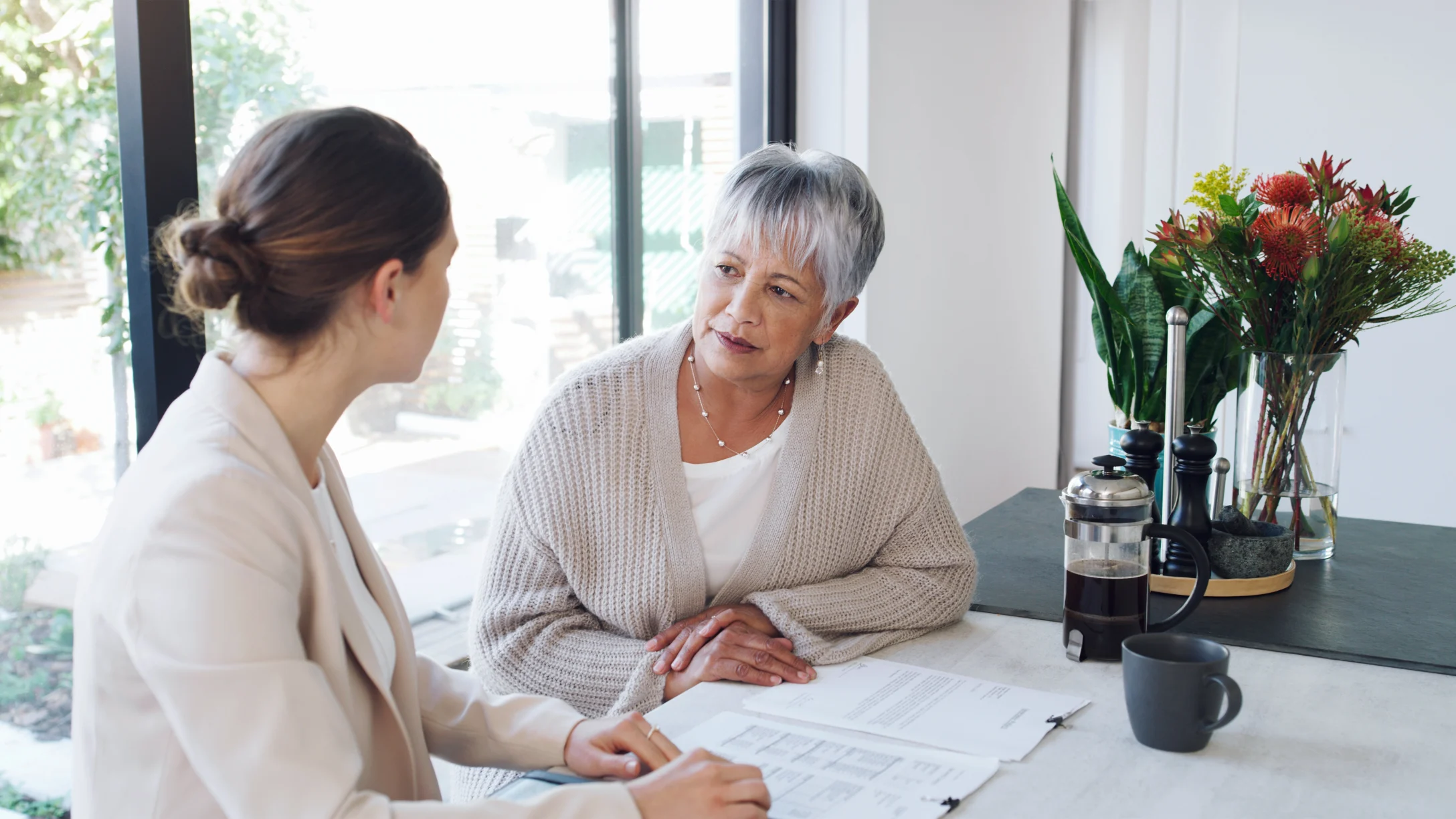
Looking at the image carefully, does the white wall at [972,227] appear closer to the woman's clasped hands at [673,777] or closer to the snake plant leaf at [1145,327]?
the snake plant leaf at [1145,327]

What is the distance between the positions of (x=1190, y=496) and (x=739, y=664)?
734 millimetres

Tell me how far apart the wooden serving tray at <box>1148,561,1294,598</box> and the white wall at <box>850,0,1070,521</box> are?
171cm

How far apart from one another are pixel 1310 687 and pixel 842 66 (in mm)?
2334

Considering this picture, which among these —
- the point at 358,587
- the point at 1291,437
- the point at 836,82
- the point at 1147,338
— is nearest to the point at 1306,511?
the point at 1291,437

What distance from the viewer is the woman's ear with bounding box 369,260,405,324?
1003mm

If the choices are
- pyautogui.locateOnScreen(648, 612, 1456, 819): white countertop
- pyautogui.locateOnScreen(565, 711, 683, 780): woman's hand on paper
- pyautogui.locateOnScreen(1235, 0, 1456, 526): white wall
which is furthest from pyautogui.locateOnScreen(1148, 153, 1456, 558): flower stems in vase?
pyautogui.locateOnScreen(1235, 0, 1456, 526): white wall

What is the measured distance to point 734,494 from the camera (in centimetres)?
170

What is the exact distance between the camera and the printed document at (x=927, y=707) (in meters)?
1.18

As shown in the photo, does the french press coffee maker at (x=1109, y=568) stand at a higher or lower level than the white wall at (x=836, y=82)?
lower

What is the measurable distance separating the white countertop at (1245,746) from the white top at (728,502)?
0.29 m

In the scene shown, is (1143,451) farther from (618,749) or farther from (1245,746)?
(618,749)

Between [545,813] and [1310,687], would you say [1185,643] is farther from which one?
[545,813]

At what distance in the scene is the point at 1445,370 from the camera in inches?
135

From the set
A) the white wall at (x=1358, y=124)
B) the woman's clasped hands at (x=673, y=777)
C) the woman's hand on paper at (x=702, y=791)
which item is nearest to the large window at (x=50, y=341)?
the woman's clasped hands at (x=673, y=777)
